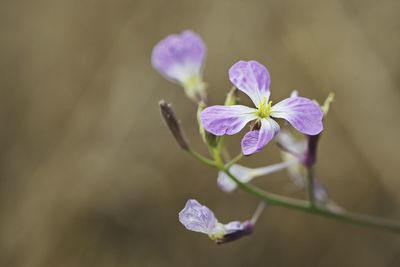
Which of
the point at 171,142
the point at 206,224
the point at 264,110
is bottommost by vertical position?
the point at 171,142

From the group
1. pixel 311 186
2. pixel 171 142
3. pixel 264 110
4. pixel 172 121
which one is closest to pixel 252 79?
pixel 264 110

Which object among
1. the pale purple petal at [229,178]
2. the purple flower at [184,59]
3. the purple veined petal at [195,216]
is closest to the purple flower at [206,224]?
the purple veined petal at [195,216]

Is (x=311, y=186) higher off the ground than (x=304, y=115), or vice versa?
(x=304, y=115)

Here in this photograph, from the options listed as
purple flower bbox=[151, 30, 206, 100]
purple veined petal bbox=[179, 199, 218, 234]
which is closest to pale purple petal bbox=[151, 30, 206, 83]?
purple flower bbox=[151, 30, 206, 100]

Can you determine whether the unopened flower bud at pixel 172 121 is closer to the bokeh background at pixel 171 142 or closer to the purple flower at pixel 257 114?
the purple flower at pixel 257 114

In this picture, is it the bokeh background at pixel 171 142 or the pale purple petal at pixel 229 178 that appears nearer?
the pale purple petal at pixel 229 178

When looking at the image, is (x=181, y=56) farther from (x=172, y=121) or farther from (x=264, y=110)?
(x=264, y=110)

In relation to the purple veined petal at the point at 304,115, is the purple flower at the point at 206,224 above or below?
below
